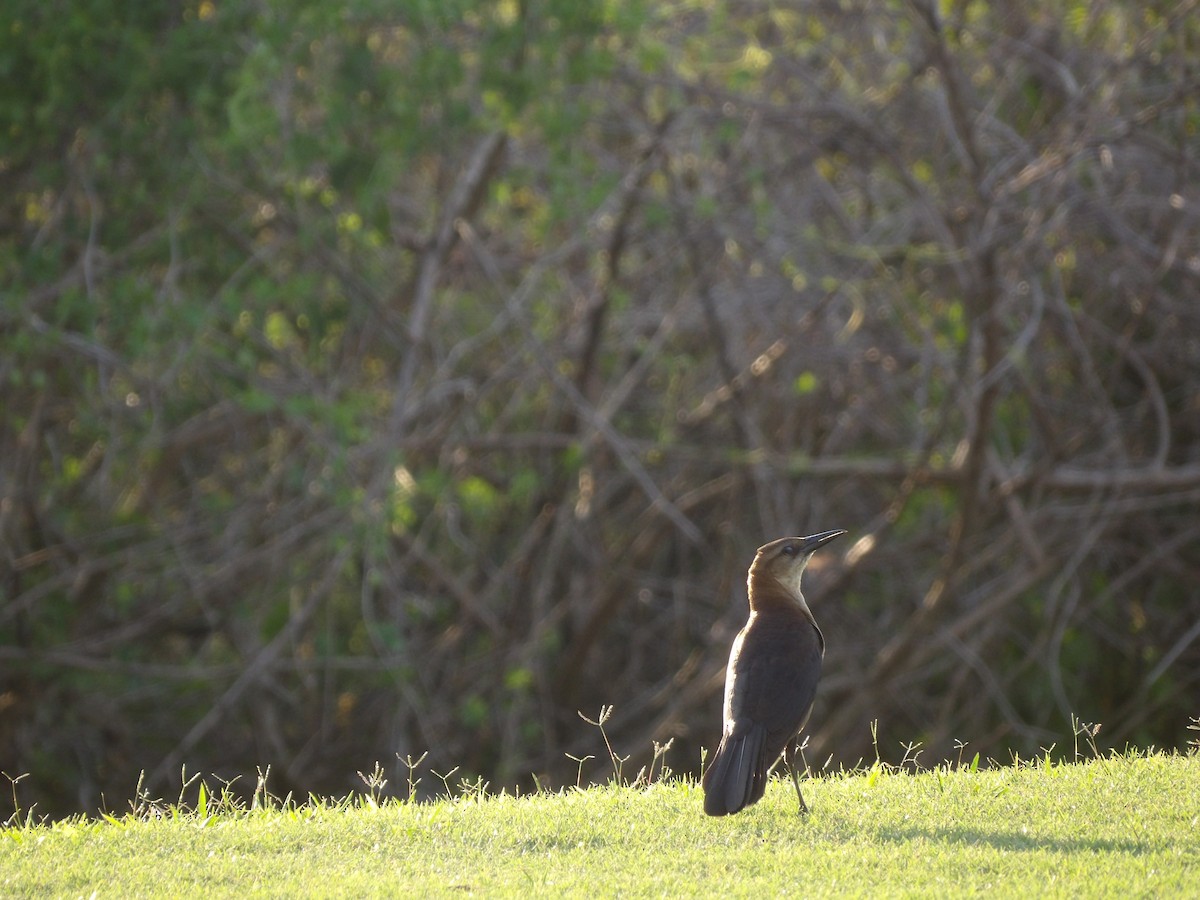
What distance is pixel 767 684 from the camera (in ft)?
19.3

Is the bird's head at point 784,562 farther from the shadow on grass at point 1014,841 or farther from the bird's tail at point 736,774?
the shadow on grass at point 1014,841

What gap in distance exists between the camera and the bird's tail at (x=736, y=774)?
5.28 metres

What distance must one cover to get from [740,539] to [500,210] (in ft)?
10.6

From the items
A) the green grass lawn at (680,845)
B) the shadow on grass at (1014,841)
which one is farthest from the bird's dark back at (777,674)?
the shadow on grass at (1014,841)

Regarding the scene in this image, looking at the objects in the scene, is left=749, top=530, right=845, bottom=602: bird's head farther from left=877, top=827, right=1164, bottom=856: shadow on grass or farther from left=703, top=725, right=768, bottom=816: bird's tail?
left=877, top=827, right=1164, bottom=856: shadow on grass

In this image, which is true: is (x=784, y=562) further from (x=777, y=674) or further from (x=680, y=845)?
(x=680, y=845)

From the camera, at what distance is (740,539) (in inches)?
504

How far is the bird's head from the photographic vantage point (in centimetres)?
686

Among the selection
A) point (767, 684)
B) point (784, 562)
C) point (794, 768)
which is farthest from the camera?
point (784, 562)

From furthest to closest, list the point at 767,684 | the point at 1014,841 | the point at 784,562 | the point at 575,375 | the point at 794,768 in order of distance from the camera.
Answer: the point at 575,375 → the point at 784,562 → the point at 767,684 → the point at 794,768 → the point at 1014,841

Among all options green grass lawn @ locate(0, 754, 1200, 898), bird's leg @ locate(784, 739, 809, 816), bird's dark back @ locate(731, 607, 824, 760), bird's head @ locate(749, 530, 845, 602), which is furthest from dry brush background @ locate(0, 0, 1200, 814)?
bird's leg @ locate(784, 739, 809, 816)

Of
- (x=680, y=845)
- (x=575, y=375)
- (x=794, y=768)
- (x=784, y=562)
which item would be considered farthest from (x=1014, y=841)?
(x=575, y=375)

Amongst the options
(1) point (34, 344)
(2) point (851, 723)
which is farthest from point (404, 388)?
(2) point (851, 723)

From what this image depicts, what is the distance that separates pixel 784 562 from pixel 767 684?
1087mm
